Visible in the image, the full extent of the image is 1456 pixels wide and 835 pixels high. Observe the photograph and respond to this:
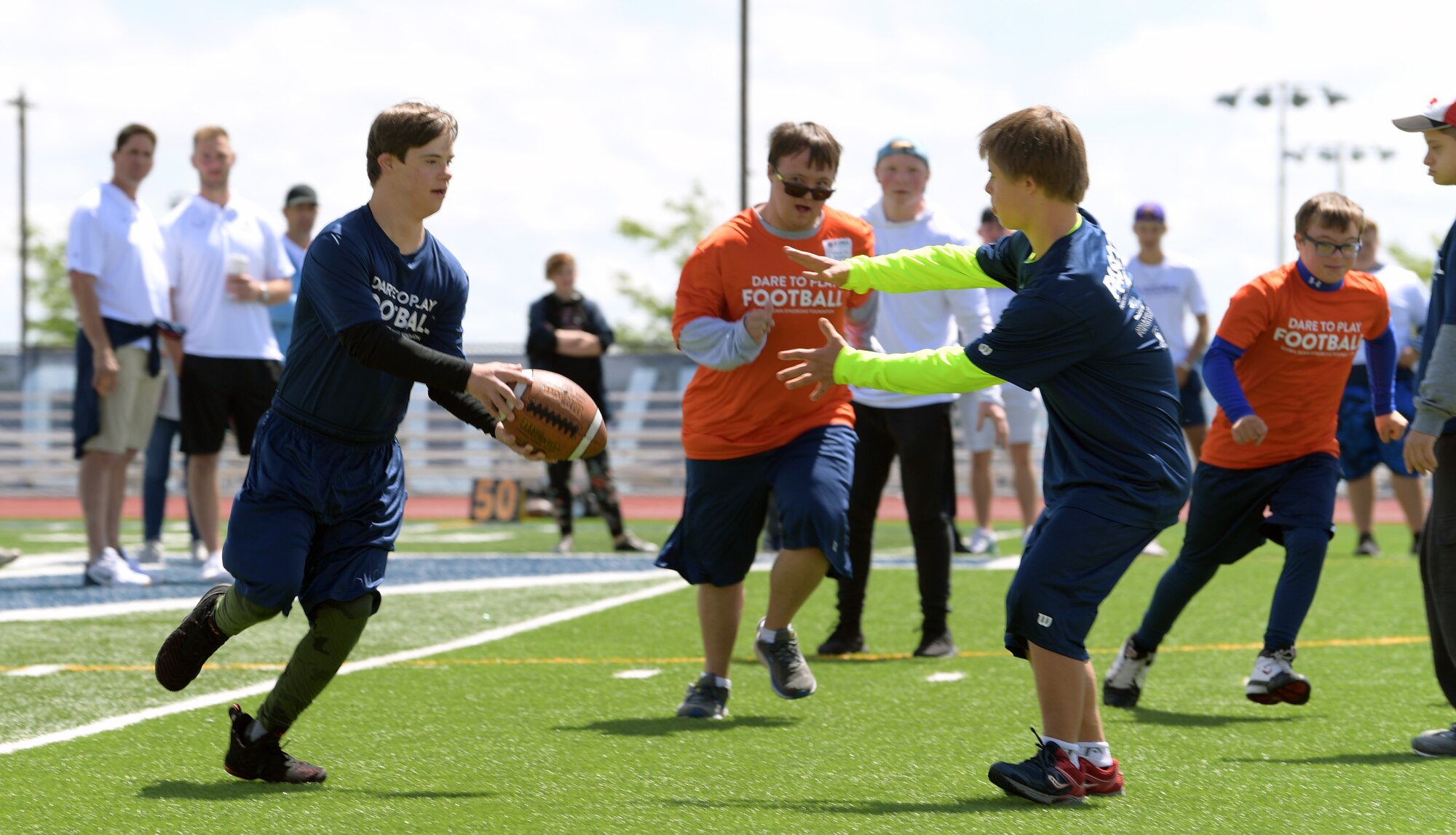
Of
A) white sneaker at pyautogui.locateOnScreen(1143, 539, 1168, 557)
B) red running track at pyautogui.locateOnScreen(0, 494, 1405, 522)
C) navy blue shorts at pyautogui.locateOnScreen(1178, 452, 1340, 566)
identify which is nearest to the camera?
navy blue shorts at pyautogui.locateOnScreen(1178, 452, 1340, 566)

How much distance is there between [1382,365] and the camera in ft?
19.9

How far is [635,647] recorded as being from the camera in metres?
7.47

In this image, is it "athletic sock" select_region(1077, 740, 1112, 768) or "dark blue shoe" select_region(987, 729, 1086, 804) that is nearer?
"dark blue shoe" select_region(987, 729, 1086, 804)

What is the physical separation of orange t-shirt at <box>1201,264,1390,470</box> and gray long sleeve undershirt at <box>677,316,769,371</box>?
5.70ft

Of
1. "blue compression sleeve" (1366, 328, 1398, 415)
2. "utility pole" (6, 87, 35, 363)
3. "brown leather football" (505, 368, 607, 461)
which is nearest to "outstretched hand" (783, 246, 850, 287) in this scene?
"brown leather football" (505, 368, 607, 461)

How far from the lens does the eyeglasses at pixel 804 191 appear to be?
5703 mm

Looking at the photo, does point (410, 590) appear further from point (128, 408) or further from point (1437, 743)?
point (1437, 743)

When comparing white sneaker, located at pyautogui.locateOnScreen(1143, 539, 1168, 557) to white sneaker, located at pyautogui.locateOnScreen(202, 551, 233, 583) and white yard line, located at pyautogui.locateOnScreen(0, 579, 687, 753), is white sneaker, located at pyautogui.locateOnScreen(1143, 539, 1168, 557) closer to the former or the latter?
white yard line, located at pyautogui.locateOnScreen(0, 579, 687, 753)

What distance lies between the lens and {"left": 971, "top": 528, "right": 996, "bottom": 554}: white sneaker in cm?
1221

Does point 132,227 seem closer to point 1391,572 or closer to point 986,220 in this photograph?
point 986,220

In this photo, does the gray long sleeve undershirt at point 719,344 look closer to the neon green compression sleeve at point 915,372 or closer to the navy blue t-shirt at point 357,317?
the navy blue t-shirt at point 357,317

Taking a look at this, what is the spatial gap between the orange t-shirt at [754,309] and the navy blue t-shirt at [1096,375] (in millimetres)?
1417

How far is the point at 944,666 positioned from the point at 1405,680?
1.74m

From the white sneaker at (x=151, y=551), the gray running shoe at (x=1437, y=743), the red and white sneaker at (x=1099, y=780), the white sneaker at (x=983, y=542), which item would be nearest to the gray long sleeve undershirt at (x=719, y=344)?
the red and white sneaker at (x=1099, y=780)
